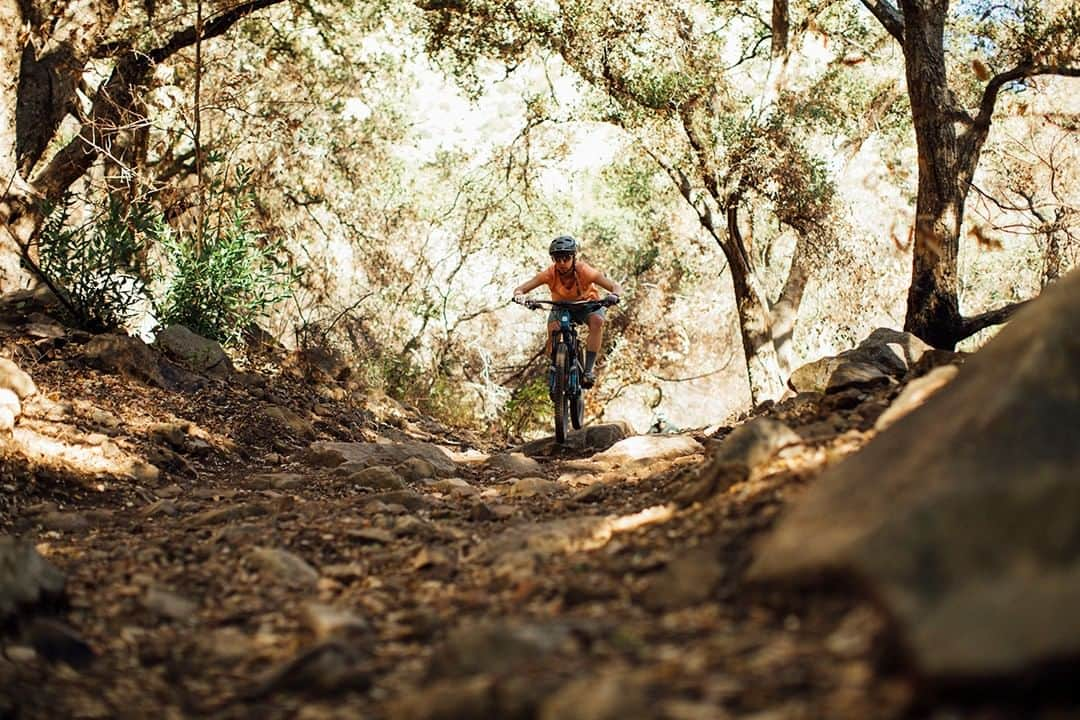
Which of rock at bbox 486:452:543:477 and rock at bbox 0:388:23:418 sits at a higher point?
rock at bbox 0:388:23:418

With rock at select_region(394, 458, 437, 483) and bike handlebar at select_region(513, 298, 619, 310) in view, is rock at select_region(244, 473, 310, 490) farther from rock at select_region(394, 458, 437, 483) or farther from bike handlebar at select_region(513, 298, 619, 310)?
bike handlebar at select_region(513, 298, 619, 310)

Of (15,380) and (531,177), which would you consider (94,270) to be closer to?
(15,380)

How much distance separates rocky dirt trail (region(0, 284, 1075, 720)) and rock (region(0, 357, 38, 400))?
0.10m

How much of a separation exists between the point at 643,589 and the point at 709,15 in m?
11.0

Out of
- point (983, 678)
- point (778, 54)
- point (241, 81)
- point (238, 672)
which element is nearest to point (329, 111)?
point (241, 81)

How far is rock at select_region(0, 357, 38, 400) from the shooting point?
6.48m

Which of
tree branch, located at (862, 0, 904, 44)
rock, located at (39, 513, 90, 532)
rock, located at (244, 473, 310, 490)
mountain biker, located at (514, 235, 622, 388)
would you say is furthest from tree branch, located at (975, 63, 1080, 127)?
rock, located at (39, 513, 90, 532)

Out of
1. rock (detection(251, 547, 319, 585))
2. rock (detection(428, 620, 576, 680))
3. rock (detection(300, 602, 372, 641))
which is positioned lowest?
rock (detection(428, 620, 576, 680))

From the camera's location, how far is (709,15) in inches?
504

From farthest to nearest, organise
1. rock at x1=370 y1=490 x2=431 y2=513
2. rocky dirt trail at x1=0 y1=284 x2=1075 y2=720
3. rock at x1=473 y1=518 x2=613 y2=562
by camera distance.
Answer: rock at x1=370 y1=490 x2=431 y2=513 → rock at x1=473 y1=518 x2=613 y2=562 → rocky dirt trail at x1=0 y1=284 x2=1075 y2=720

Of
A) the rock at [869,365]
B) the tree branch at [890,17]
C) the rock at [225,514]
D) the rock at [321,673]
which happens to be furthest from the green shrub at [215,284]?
the rock at [321,673]

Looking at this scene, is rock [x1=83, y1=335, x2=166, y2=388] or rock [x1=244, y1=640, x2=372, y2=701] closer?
rock [x1=244, y1=640, x2=372, y2=701]

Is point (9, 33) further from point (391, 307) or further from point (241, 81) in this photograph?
point (391, 307)

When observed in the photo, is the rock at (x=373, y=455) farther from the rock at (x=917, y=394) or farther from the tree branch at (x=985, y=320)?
the tree branch at (x=985, y=320)
